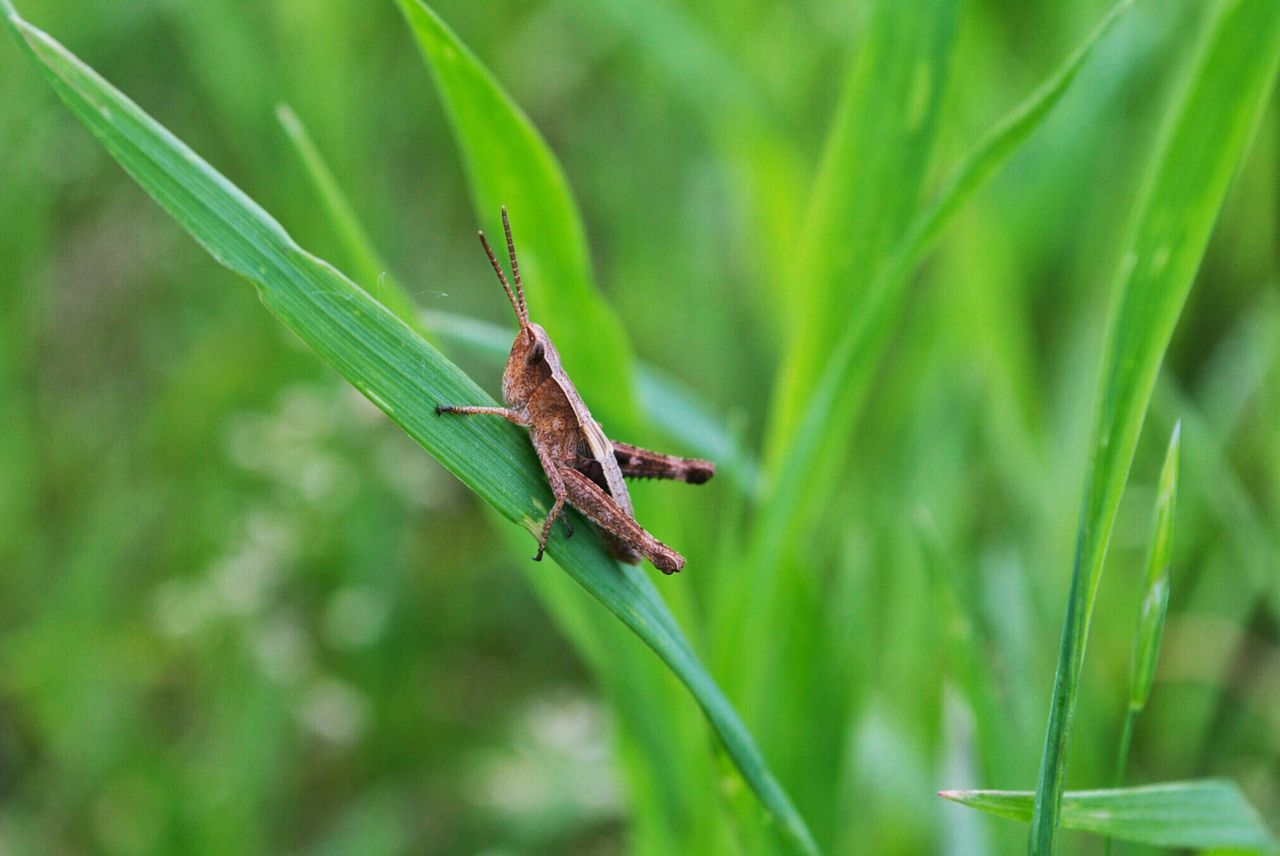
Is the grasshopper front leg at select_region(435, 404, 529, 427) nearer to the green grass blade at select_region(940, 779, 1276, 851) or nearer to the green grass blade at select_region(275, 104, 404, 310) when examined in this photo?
the green grass blade at select_region(275, 104, 404, 310)

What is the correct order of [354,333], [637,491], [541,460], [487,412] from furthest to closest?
1. [637,491]
2. [541,460]
3. [487,412]
4. [354,333]

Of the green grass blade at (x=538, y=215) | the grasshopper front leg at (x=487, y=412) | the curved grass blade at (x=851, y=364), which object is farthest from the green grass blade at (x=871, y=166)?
the grasshopper front leg at (x=487, y=412)

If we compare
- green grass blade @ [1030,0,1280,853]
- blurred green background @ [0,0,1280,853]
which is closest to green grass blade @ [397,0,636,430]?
blurred green background @ [0,0,1280,853]

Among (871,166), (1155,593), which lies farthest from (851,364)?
(1155,593)

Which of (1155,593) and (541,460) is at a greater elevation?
(541,460)

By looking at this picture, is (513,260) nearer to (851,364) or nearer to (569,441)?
(569,441)

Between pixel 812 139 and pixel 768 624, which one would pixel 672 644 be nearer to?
pixel 768 624

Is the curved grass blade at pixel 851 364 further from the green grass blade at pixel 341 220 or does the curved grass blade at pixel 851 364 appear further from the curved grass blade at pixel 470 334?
the green grass blade at pixel 341 220
